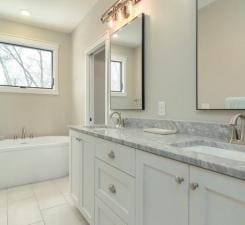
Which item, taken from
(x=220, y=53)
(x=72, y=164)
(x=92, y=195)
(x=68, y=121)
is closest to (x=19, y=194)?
(x=72, y=164)

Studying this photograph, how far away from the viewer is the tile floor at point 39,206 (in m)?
1.90

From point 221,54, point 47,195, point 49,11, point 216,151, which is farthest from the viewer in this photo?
point 49,11

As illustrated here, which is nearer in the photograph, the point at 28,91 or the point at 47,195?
the point at 47,195

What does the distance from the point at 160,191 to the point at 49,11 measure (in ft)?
10.9

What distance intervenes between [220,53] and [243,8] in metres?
0.26

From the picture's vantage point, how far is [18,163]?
281 centimetres

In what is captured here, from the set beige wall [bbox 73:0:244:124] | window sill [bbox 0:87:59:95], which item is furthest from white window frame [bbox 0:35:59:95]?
beige wall [bbox 73:0:244:124]

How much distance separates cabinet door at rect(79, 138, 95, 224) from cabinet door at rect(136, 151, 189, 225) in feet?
2.21

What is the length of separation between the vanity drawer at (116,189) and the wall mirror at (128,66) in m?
0.74

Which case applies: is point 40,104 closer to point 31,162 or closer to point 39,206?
point 31,162

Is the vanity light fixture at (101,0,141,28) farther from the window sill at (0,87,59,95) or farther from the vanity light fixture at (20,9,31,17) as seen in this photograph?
the window sill at (0,87,59,95)

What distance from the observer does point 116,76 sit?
2.36 metres

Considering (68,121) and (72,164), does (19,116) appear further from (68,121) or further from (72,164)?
(72,164)

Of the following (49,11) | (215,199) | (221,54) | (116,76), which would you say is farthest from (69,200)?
(49,11)
